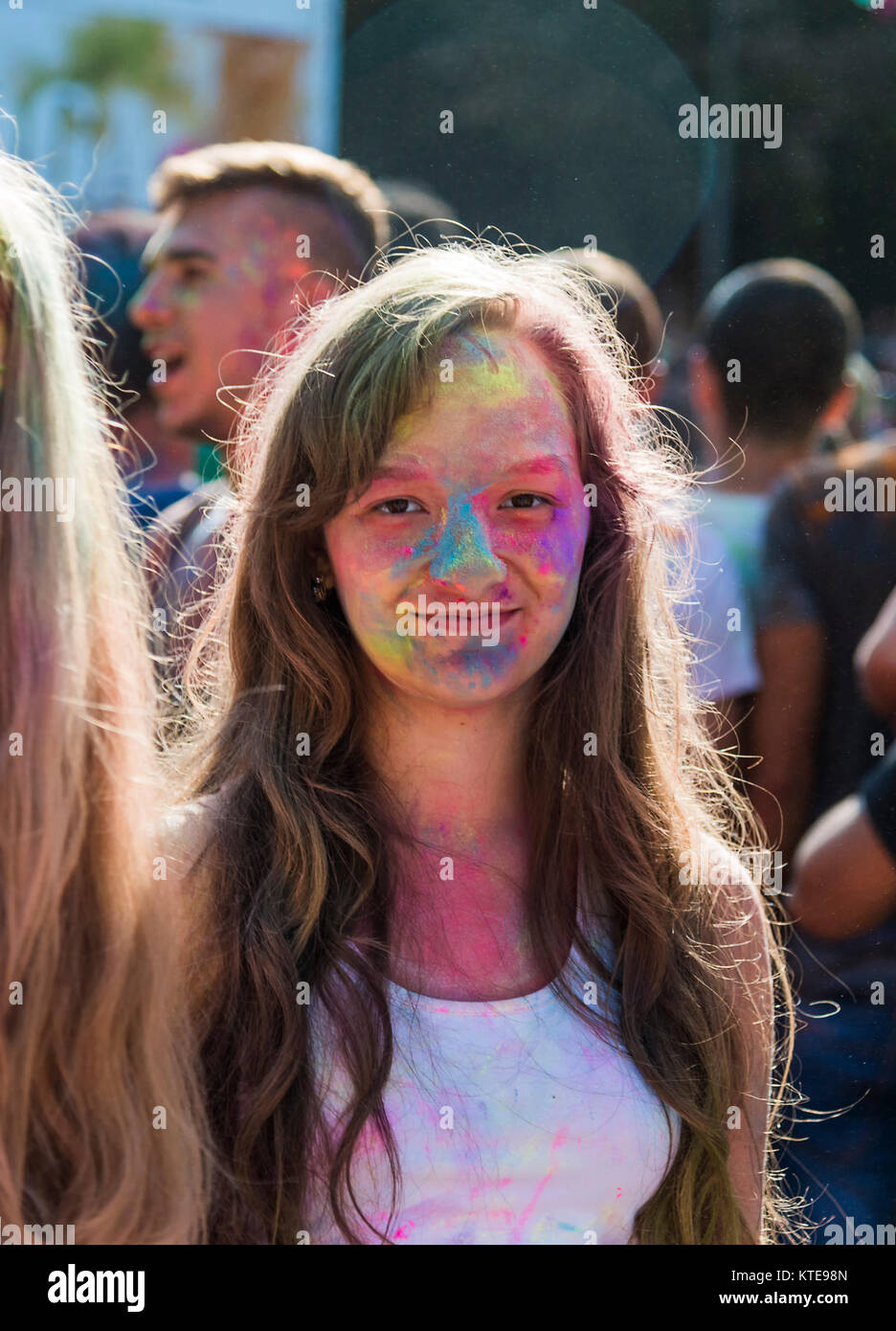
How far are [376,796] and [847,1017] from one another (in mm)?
1125

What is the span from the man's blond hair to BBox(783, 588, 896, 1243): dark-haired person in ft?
4.59

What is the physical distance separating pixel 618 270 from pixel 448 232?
2.82 feet

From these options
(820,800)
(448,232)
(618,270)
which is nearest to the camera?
(820,800)

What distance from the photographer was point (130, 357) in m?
3.13

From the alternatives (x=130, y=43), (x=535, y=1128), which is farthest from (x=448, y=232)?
(x=130, y=43)

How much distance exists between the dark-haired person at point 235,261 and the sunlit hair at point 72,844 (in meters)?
1.73

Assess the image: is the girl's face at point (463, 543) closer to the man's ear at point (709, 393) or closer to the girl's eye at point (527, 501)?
the girl's eye at point (527, 501)

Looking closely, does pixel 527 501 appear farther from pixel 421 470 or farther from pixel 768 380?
pixel 768 380

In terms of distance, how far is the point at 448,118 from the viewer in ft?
10.2

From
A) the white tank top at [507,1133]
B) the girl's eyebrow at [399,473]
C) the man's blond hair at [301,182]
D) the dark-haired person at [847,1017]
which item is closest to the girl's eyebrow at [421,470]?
the girl's eyebrow at [399,473]

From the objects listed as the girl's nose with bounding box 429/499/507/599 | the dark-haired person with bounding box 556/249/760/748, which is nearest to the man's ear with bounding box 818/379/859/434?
the dark-haired person with bounding box 556/249/760/748

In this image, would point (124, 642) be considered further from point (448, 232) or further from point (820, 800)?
point (448, 232)

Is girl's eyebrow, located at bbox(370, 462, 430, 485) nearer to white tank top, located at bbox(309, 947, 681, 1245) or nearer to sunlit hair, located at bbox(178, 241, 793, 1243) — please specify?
sunlit hair, located at bbox(178, 241, 793, 1243)
